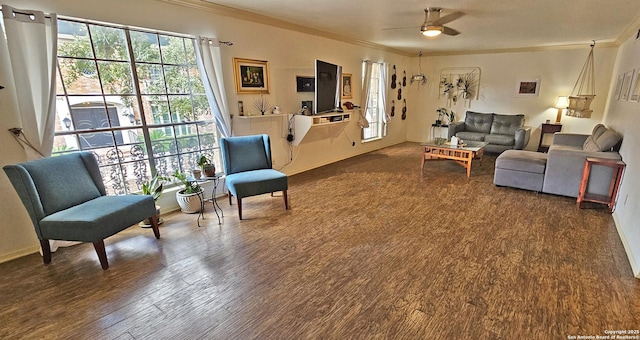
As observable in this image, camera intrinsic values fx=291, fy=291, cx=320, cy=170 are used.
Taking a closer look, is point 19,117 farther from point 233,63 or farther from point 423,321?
point 423,321

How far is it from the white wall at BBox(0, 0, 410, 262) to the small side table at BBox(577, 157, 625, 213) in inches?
143

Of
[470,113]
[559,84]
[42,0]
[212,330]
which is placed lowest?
[212,330]

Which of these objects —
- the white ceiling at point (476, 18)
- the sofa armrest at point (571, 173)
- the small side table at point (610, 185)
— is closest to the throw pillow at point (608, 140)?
the sofa armrest at point (571, 173)

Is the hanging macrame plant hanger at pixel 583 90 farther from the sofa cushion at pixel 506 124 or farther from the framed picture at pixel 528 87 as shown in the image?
the sofa cushion at pixel 506 124

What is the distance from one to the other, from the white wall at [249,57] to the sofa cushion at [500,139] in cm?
244

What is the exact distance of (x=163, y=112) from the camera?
3283mm

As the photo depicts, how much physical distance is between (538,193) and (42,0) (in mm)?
5654

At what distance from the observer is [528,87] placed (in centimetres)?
646

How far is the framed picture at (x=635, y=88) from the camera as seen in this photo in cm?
322

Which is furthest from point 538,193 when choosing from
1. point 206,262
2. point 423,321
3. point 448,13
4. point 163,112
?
point 163,112

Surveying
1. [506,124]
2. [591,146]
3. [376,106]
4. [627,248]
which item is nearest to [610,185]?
[591,146]

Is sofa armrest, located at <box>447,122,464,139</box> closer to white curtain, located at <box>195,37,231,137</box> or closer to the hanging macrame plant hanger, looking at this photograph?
the hanging macrame plant hanger

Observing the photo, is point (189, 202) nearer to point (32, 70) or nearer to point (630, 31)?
point (32, 70)

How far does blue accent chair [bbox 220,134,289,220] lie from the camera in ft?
10.2
